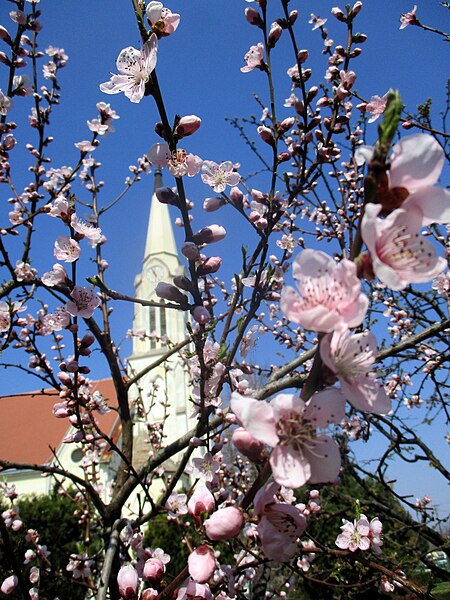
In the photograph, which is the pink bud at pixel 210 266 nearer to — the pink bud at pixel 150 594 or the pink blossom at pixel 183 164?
the pink blossom at pixel 183 164

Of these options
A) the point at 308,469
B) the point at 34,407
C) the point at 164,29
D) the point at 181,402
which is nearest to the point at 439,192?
the point at 308,469

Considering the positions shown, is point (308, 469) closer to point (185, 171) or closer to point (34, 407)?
point (185, 171)

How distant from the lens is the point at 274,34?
209 cm

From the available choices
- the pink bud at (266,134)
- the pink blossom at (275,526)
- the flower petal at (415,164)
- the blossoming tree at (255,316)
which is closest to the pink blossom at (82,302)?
the blossoming tree at (255,316)

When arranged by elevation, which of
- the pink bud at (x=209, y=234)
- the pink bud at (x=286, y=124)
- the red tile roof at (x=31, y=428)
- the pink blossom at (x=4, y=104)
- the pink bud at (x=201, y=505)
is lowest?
the pink bud at (x=201, y=505)

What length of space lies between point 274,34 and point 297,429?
2053 mm

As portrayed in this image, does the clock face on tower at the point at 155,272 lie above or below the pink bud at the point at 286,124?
above

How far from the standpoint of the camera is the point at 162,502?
2.39 metres

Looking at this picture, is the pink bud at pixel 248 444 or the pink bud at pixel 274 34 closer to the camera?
the pink bud at pixel 248 444

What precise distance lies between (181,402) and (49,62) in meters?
24.6

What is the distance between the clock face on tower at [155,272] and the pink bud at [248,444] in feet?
103

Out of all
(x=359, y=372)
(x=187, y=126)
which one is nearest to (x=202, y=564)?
(x=359, y=372)

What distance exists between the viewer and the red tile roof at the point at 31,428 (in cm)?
1830

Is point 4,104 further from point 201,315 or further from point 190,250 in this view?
point 201,315
